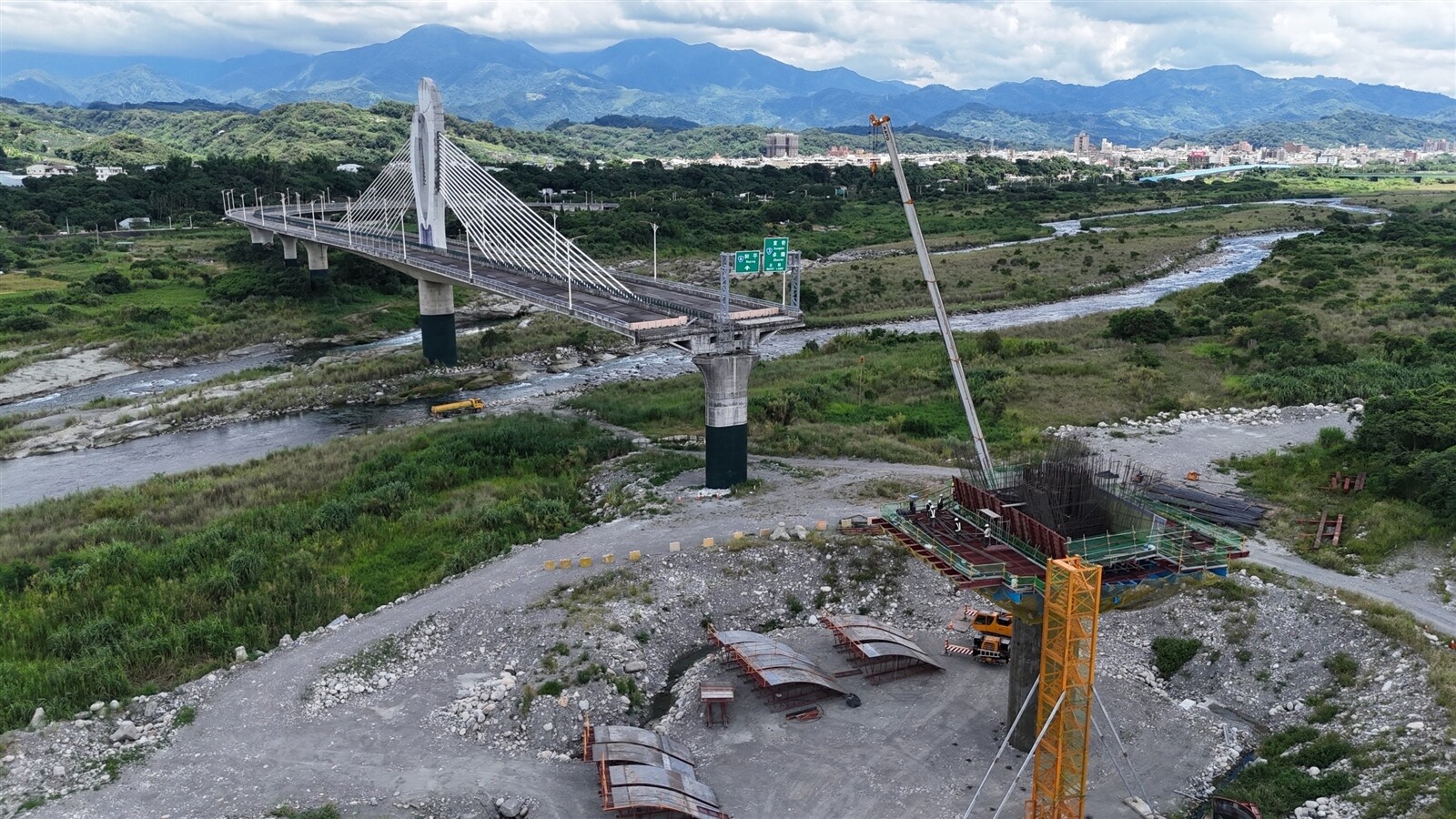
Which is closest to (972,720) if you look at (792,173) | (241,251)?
(241,251)

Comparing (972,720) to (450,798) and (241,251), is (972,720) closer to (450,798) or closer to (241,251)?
(450,798)

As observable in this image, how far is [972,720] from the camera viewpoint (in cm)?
2291

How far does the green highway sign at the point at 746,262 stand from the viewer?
35156 mm

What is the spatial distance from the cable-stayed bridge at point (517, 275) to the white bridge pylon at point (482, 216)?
3.9 inches

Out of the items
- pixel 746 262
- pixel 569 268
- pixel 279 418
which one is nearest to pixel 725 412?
pixel 746 262

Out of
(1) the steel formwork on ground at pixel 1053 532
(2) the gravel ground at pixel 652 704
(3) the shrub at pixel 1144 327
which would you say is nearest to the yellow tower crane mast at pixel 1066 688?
(1) the steel formwork on ground at pixel 1053 532

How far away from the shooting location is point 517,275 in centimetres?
5731

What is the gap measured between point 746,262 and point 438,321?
34.3 m

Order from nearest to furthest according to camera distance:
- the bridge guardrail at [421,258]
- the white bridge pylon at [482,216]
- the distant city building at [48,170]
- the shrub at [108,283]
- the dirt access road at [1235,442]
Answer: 1. the dirt access road at [1235,442]
2. the bridge guardrail at [421,258]
3. the white bridge pylon at [482,216]
4. the shrub at [108,283]
5. the distant city building at [48,170]

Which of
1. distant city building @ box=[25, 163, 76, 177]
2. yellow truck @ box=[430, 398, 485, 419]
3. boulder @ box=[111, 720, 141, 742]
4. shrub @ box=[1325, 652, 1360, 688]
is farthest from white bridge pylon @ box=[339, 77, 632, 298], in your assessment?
distant city building @ box=[25, 163, 76, 177]

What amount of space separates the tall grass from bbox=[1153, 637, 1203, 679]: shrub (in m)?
18.7

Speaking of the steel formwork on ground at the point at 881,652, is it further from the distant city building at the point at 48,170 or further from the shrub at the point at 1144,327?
the distant city building at the point at 48,170

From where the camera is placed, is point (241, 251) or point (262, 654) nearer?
point (262, 654)

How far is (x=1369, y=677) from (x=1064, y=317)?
194ft
